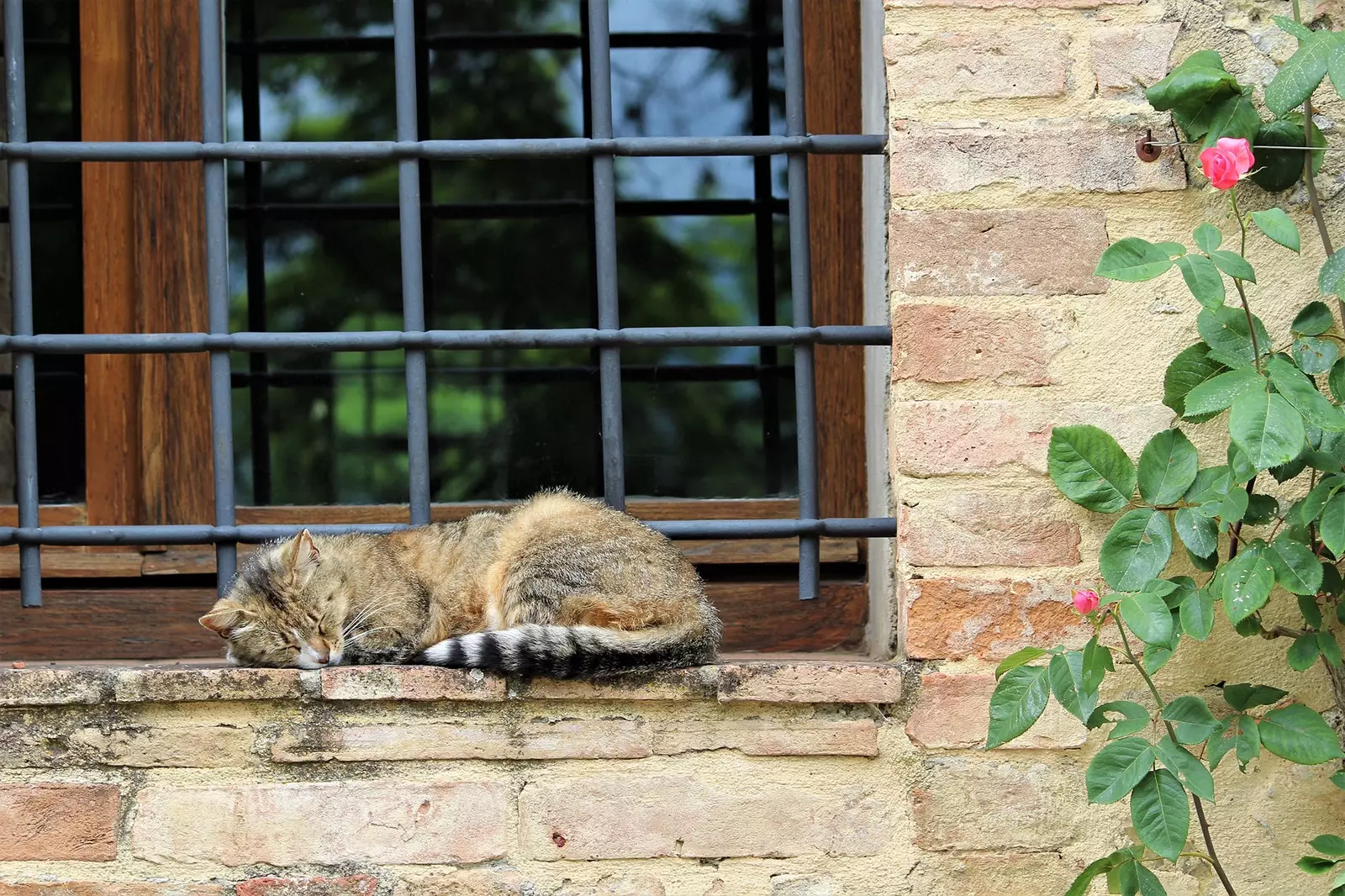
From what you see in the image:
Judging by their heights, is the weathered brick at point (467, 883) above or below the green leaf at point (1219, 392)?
below

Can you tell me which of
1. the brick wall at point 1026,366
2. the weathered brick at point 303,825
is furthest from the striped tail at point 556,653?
the brick wall at point 1026,366

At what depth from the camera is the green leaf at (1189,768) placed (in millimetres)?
1871

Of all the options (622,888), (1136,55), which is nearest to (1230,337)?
(1136,55)

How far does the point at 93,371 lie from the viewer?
291 cm

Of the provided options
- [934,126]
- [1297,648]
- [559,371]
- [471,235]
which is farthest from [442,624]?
[1297,648]

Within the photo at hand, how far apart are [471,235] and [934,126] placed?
1.54 metres

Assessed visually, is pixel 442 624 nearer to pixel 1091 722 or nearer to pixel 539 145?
pixel 539 145

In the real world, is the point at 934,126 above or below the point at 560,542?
above

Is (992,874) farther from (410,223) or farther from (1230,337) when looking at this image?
(410,223)

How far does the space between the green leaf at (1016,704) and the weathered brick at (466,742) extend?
603 millimetres

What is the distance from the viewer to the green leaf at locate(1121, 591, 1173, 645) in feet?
5.93

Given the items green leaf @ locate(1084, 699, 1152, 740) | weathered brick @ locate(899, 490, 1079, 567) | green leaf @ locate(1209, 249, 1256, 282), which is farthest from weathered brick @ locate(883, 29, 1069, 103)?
green leaf @ locate(1084, 699, 1152, 740)

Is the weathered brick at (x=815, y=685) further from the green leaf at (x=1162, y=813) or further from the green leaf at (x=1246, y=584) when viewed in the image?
the green leaf at (x=1246, y=584)

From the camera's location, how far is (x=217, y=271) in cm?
236
